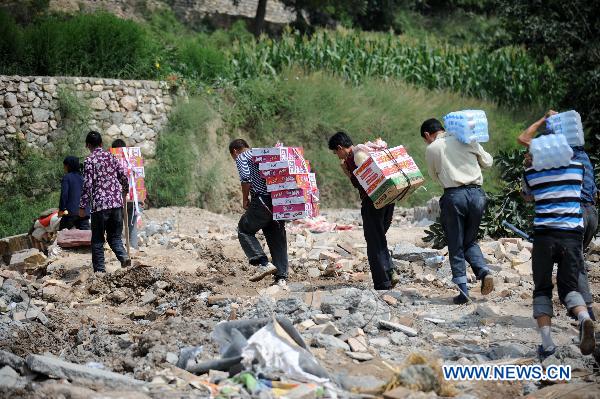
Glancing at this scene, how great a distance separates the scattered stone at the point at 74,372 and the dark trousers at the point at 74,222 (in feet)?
23.2

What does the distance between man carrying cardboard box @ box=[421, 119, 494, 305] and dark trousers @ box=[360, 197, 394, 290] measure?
2.66 ft

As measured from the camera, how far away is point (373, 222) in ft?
28.8

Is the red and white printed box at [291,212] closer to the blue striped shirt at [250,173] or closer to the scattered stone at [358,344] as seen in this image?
the blue striped shirt at [250,173]

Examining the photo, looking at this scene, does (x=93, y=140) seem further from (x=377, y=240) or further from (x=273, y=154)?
(x=377, y=240)

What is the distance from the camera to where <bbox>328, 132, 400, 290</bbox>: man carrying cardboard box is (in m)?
8.77

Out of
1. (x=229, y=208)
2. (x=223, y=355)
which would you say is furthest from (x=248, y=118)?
(x=223, y=355)

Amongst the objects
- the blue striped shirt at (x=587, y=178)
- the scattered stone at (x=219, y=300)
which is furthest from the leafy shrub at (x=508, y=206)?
the blue striped shirt at (x=587, y=178)

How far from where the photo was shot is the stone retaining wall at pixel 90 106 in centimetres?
1678

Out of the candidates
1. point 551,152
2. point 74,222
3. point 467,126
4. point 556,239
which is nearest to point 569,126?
point 551,152

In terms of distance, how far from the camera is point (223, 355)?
6.10 m

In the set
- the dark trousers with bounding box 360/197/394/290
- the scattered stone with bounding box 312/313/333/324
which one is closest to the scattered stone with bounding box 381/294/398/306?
the dark trousers with bounding box 360/197/394/290

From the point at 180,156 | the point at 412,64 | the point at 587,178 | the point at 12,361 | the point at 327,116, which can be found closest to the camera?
the point at 12,361

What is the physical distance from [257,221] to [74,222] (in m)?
4.69

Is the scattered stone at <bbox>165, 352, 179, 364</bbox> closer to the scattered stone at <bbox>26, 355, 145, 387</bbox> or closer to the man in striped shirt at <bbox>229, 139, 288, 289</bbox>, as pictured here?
the scattered stone at <bbox>26, 355, 145, 387</bbox>
